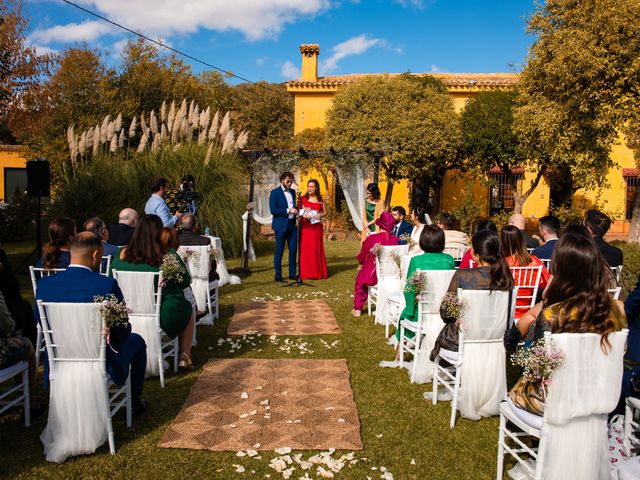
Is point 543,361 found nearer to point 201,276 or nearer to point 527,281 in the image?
point 527,281

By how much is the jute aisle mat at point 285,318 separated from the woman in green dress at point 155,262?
169cm

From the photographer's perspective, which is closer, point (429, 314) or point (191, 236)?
point (429, 314)

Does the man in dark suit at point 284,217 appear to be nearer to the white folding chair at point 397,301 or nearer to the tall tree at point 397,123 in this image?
the white folding chair at point 397,301

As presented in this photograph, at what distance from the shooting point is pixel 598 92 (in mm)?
10703

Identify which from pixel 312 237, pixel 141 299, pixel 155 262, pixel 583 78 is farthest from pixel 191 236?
pixel 583 78

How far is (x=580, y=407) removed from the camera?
2604 mm

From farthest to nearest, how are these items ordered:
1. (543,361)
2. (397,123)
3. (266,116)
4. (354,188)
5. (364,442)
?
(266,116), (397,123), (354,188), (364,442), (543,361)

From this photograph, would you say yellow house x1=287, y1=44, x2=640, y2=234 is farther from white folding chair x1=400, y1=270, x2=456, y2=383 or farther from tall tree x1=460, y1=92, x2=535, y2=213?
white folding chair x1=400, y1=270, x2=456, y2=383

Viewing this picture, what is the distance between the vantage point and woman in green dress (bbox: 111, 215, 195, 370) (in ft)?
14.4

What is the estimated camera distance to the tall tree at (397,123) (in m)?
18.8

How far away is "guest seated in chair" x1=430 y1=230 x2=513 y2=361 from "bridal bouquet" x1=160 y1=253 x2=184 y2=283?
211cm

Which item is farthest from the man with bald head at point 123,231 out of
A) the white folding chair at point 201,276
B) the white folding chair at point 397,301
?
the white folding chair at point 397,301

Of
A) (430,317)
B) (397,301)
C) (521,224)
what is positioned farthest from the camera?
(521,224)

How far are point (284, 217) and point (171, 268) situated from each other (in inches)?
199
